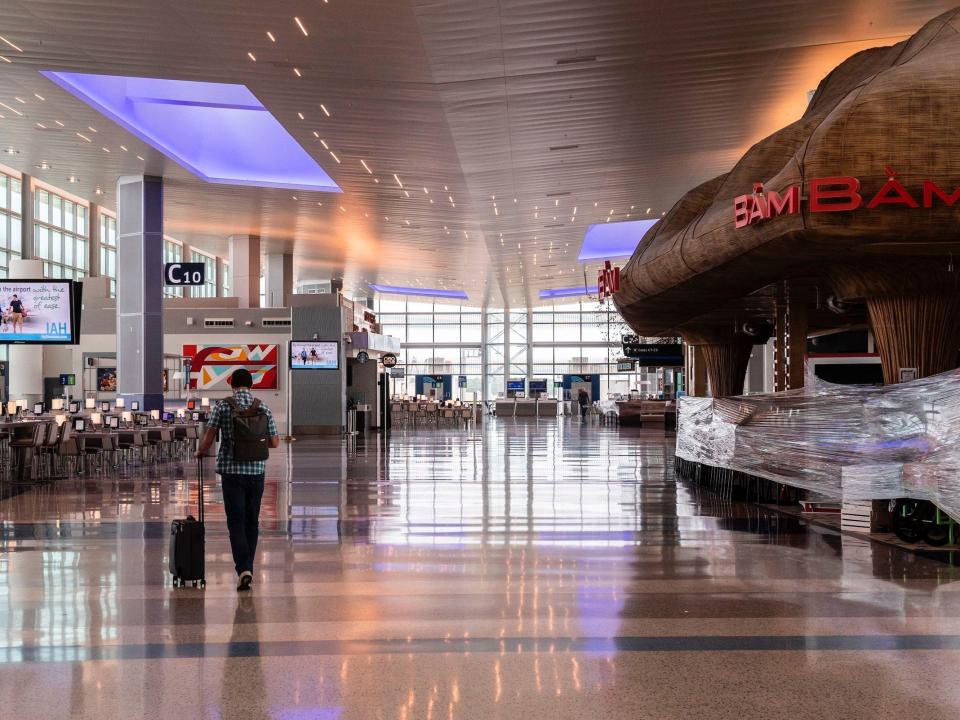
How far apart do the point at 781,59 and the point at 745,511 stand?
6.25 meters

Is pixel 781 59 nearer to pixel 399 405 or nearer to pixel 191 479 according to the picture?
pixel 191 479

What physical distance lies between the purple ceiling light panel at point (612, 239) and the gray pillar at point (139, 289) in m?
13.2

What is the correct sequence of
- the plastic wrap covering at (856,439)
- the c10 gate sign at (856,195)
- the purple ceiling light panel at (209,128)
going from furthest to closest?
the purple ceiling light panel at (209,128)
the plastic wrap covering at (856,439)
the c10 gate sign at (856,195)

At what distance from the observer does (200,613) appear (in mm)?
5574

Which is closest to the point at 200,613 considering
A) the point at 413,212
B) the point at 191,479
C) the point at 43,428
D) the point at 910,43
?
the point at 910,43

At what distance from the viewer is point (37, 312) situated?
16.5 metres

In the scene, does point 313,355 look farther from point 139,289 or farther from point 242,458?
point 242,458

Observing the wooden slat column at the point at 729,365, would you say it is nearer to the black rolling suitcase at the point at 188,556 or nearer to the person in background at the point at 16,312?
the black rolling suitcase at the point at 188,556

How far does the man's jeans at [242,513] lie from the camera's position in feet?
20.5

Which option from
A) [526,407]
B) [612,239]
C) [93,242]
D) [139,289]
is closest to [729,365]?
[139,289]

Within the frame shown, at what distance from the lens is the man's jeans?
6254 millimetres

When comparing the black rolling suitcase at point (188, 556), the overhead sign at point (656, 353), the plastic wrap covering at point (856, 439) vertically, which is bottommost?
the black rolling suitcase at point (188, 556)

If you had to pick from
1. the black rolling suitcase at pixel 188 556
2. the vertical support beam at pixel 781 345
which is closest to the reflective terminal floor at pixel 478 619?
the black rolling suitcase at pixel 188 556

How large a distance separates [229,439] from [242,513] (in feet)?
1.60
